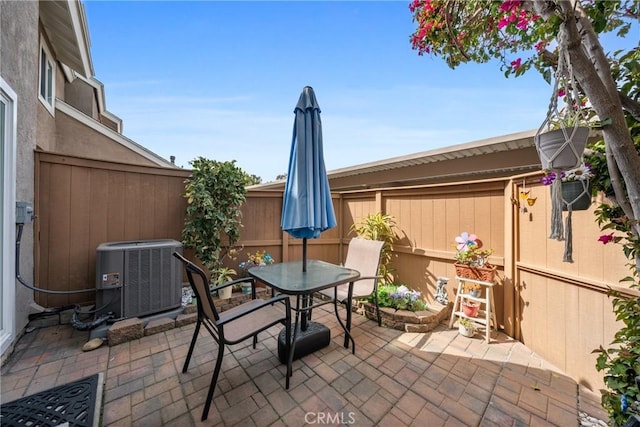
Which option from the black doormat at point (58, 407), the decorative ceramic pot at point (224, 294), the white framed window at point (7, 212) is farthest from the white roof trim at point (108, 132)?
the black doormat at point (58, 407)

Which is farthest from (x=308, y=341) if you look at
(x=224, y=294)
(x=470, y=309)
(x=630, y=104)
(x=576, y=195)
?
(x=630, y=104)

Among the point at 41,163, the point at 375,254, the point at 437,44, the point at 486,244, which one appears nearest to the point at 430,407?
the point at 375,254

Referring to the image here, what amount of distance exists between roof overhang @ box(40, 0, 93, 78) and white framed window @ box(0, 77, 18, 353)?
9.43ft

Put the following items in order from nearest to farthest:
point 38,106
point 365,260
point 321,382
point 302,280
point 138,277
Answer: point 321,382 < point 302,280 < point 138,277 < point 365,260 < point 38,106

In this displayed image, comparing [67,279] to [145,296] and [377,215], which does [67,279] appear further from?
[377,215]

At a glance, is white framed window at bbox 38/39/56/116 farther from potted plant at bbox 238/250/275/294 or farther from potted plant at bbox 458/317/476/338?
potted plant at bbox 458/317/476/338

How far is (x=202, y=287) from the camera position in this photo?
1.88m

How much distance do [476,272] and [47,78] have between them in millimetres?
7971

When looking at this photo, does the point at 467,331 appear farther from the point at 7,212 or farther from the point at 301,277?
the point at 7,212

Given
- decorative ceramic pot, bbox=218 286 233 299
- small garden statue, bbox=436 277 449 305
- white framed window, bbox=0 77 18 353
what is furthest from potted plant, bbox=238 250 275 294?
small garden statue, bbox=436 277 449 305

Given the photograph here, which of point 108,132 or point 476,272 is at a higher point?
point 108,132

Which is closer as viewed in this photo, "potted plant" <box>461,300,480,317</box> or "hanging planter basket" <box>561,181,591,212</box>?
"hanging planter basket" <box>561,181,591,212</box>

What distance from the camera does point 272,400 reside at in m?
1.94

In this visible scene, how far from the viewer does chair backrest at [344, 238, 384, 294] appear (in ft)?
10.8
